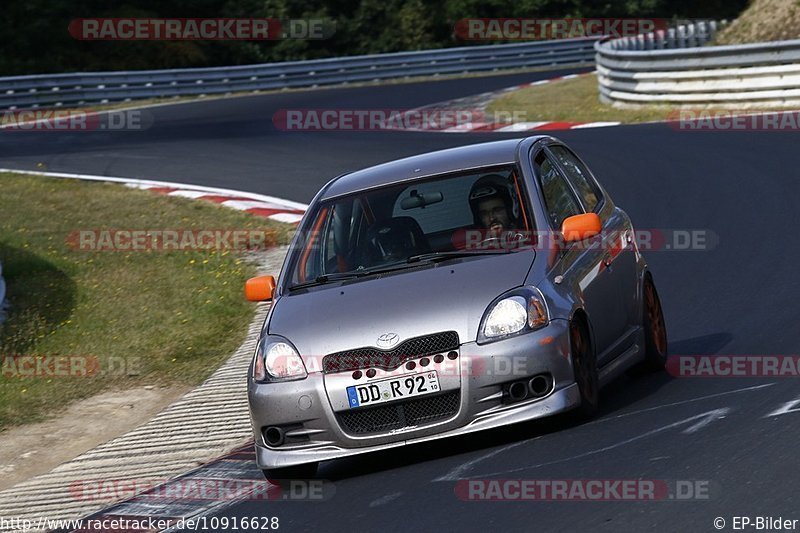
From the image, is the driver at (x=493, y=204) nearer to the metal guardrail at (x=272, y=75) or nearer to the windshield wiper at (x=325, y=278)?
the windshield wiper at (x=325, y=278)

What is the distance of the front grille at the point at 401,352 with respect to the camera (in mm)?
6906

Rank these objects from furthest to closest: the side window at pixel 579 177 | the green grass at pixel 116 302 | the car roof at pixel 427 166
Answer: the green grass at pixel 116 302 → the side window at pixel 579 177 → the car roof at pixel 427 166

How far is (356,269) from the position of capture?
7883mm

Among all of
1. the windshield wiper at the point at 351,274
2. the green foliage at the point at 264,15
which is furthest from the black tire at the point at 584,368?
the green foliage at the point at 264,15

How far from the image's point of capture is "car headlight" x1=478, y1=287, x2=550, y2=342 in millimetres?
6965

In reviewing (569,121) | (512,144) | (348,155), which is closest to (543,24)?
(569,121)

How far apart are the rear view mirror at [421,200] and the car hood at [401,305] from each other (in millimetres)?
499

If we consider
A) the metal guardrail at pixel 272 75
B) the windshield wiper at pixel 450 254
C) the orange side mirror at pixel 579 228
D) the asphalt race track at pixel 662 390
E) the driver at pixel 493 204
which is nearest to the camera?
the asphalt race track at pixel 662 390

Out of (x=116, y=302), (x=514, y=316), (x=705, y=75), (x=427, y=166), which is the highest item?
(x=427, y=166)

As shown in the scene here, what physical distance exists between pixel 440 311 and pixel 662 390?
5.62 ft

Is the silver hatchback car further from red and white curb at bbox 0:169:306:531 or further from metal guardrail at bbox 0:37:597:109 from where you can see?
metal guardrail at bbox 0:37:597:109

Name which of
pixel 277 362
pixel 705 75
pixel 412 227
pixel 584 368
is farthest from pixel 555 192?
pixel 705 75

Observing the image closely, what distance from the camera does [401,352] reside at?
272 inches

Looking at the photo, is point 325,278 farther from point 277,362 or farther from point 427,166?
point 427,166
